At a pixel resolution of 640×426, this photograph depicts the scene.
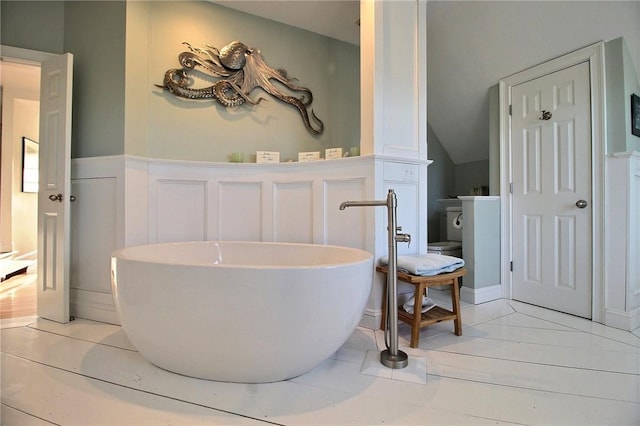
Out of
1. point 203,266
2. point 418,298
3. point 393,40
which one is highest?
point 393,40

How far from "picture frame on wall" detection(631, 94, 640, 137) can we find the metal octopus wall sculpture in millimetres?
2415

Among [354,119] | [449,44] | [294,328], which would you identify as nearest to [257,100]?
[354,119]

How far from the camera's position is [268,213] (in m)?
2.33

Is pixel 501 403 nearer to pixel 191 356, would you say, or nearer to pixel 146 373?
pixel 191 356

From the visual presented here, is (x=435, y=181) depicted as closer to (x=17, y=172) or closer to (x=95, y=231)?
(x=95, y=231)

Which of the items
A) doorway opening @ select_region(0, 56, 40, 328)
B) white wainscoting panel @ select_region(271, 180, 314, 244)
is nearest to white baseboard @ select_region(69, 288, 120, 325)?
white wainscoting panel @ select_region(271, 180, 314, 244)

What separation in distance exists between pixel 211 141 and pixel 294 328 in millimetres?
1811

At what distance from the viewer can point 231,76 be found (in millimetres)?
2443

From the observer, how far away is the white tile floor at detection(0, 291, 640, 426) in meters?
1.07

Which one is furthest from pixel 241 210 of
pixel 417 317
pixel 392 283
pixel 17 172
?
pixel 17 172

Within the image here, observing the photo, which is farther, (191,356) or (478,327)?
(478,327)

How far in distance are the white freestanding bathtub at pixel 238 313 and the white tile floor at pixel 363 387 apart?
0.38ft

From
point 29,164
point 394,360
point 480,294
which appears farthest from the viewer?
point 29,164

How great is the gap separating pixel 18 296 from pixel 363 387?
10.5 ft
